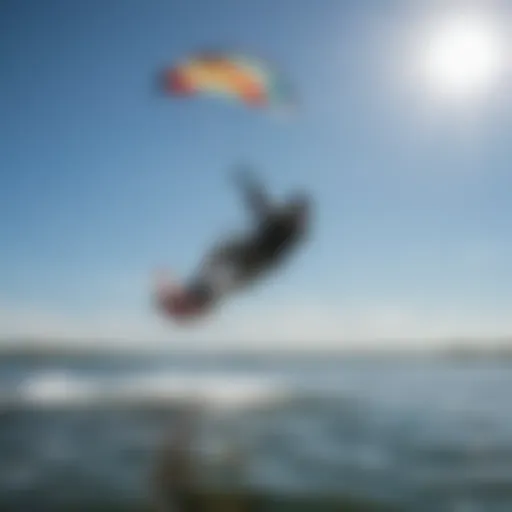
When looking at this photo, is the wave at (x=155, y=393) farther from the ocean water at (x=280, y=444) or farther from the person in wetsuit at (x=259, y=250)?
the person in wetsuit at (x=259, y=250)

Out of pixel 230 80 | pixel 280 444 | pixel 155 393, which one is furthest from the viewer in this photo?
pixel 155 393

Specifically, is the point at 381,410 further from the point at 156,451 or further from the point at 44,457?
the point at 44,457

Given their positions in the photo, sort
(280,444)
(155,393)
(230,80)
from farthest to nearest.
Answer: (155,393)
(280,444)
(230,80)

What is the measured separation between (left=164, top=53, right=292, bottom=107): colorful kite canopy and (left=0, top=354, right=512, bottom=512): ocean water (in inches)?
180

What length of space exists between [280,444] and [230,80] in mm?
5791

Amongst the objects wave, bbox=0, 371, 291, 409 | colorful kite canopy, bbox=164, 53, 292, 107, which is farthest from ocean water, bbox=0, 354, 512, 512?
colorful kite canopy, bbox=164, 53, 292, 107

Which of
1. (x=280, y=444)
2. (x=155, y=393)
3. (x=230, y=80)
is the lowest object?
(x=280, y=444)

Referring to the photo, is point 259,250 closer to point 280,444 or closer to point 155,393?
point 280,444

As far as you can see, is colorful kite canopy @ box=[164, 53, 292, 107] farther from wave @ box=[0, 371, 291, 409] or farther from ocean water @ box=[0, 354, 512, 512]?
wave @ box=[0, 371, 291, 409]

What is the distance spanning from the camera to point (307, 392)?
18266 mm

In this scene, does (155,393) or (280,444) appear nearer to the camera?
(280,444)

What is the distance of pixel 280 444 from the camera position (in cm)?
1074

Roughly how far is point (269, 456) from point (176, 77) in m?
5.46

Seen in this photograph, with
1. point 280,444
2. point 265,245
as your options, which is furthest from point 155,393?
point 265,245
